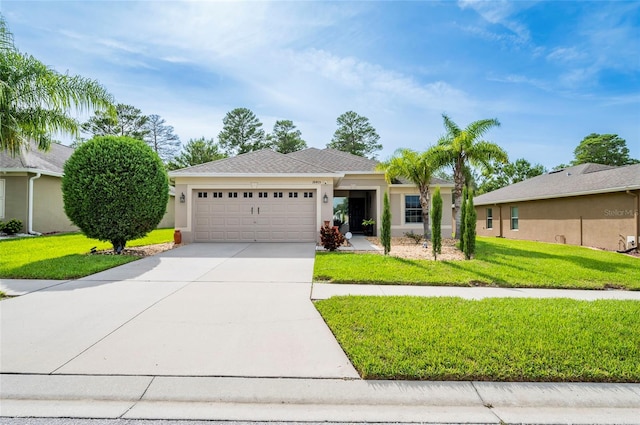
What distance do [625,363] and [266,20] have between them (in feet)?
32.1

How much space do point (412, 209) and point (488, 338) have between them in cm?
1304

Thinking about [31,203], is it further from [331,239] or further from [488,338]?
[488,338]

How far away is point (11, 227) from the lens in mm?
13188

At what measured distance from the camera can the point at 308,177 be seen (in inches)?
504

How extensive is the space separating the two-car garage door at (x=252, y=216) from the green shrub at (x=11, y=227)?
8159mm

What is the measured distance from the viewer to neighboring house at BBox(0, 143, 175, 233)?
545 inches

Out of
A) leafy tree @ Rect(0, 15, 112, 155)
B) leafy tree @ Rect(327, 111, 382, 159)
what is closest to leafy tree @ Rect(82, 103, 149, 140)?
leafy tree @ Rect(327, 111, 382, 159)

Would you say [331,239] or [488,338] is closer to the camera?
[488,338]

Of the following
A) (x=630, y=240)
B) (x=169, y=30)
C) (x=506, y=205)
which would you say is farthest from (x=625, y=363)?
(x=506, y=205)

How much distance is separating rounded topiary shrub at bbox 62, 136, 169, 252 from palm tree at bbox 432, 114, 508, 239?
11212 mm

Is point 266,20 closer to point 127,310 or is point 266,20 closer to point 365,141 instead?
point 127,310

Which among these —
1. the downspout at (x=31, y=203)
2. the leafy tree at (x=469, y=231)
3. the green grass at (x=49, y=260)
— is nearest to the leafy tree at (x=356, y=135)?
the downspout at (x=31, y=203)

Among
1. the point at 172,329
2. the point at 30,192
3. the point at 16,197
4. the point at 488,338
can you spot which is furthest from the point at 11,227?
the point at 488,338

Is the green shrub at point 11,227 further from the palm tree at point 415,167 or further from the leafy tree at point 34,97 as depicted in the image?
the palm tree at point 415,167
